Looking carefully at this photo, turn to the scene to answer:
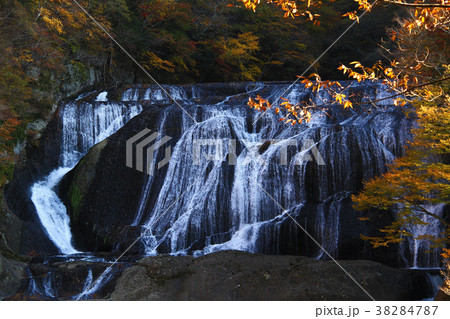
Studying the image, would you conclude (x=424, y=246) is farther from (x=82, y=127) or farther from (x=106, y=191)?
(x=82, y=127)

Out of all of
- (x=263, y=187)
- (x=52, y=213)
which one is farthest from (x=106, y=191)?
(x=263, y=187)

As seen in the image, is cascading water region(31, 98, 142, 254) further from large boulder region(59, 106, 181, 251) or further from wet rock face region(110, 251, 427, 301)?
wet rock face region(110, 251, 427, 301)

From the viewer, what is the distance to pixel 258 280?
286 inches

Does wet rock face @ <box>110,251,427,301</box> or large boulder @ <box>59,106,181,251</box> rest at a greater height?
large boulder @ <box>59,106,181,251</box>

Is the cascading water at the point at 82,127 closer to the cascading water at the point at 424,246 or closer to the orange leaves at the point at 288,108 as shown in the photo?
the cascading water at the point at 424,246

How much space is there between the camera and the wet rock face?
23.0ft

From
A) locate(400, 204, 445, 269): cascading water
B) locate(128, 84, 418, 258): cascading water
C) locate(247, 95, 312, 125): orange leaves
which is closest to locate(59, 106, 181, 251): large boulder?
locate(128, 84, 418, 258): cascading water

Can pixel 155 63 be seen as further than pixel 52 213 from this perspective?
Yes

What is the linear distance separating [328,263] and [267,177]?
13.6 ft

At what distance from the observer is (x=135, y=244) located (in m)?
10.9

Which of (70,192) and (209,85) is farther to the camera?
(209,85)

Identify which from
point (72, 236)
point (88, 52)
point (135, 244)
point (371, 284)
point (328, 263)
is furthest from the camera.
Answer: point (88, 52)

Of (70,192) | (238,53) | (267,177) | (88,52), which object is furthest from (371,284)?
(238,53)

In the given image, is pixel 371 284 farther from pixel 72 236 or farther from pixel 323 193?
pixel 72 236
